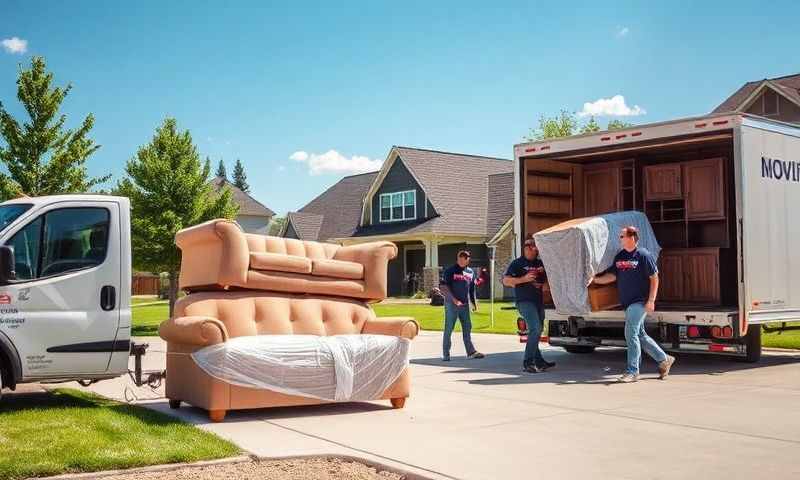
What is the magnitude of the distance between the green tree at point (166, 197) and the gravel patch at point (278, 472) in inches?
728

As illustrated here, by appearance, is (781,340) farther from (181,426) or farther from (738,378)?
(181,426)

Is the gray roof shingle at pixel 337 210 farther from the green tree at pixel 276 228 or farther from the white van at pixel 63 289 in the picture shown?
the white van at pixel 63 289

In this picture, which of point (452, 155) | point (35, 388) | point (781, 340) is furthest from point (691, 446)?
point (452, 155)

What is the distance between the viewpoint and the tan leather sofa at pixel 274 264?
31.7 ft

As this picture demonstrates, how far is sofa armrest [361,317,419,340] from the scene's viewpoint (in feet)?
33.4

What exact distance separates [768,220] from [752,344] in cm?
196

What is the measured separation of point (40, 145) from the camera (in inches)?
951

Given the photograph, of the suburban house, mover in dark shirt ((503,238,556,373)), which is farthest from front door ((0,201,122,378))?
the suburban house

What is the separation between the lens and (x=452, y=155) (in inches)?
1788

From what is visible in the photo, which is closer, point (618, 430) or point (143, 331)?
point (618, 430)

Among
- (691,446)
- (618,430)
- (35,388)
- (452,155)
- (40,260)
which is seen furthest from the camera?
(452,155)

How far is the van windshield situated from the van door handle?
3.82ft

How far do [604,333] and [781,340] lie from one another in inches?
236

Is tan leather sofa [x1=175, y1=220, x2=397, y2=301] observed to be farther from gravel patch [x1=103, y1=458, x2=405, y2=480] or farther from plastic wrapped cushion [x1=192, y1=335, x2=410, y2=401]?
gravel patch [x1=103, y1=458, x2=405, y2=480]
